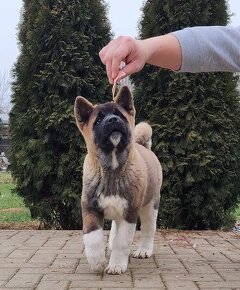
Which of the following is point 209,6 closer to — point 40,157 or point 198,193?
point 198,193

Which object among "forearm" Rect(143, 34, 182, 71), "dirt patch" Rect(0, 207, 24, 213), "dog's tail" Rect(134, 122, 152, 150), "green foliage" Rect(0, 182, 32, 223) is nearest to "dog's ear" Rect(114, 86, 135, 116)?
"dog's tail" Rect(134, 122, 152, 150)

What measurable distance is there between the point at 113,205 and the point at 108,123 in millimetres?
615

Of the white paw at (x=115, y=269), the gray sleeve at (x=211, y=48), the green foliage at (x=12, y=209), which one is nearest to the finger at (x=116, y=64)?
the gray sleeve at (x=211, y=48)

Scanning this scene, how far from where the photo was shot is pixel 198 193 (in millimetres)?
6328

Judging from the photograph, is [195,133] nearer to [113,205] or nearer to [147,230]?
[147,230]

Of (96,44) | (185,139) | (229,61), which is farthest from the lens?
(96,44)

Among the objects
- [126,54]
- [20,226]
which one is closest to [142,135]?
[126,54]

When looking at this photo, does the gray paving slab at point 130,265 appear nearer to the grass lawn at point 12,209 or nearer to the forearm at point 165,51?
the forearm at point 165,51

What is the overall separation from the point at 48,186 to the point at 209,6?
10.0ft

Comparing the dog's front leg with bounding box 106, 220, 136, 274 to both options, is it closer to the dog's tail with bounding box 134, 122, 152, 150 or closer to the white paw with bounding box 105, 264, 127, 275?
the white paw with bounding box 105, 264, 127, 275

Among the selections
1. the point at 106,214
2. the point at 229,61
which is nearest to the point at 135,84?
the point at 106,214

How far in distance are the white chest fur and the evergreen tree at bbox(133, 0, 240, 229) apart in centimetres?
263

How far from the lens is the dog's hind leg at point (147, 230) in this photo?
14.1ft

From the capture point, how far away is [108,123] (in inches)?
133
